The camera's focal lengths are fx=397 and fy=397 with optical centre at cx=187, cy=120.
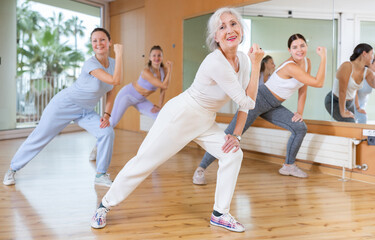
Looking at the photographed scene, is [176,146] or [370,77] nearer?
[176,146]

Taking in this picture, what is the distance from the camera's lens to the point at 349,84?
3.67 metres

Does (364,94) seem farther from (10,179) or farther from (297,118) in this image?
(10,179)

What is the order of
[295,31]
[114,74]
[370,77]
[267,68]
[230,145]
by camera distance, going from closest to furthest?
[230,145]
[114,74]
[370,77]
[295,31]
[267,68]

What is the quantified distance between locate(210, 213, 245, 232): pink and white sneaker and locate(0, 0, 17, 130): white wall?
4881 mm

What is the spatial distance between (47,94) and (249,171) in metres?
4.49

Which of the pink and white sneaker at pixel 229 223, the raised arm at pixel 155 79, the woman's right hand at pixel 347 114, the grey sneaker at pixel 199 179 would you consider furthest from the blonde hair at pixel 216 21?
the raised arm at pixel 155 79

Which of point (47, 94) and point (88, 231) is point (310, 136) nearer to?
point (88, 231)

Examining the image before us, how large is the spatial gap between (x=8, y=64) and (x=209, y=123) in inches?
195

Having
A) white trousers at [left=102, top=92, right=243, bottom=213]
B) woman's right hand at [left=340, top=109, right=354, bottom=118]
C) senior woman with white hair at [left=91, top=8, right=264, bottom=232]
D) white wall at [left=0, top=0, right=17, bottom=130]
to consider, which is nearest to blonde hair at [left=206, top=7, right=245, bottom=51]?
Answer: senior woman with white hair at [left=91, top=8, right=264, bottom=232]

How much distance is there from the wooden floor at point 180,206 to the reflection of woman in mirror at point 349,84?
0.63 meters

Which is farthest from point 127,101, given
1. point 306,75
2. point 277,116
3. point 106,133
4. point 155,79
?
point 306,75

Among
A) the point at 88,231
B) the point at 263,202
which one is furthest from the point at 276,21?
the point at 88,231

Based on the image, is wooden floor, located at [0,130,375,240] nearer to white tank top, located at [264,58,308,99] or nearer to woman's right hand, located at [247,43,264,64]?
white tank top, located at [264,58,308,99]

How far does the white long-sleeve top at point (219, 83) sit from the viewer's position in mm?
1984
